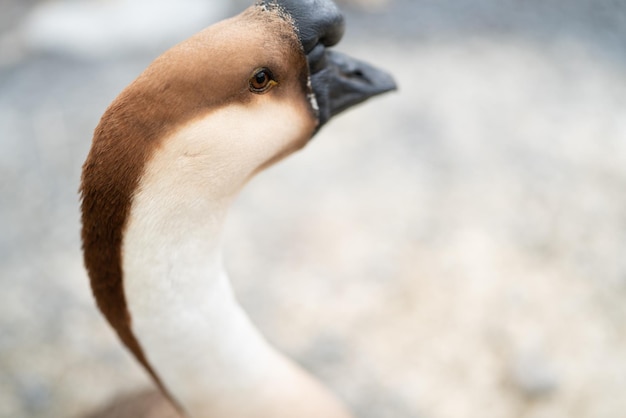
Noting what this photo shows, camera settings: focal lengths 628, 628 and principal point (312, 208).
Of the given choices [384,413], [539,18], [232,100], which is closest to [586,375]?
[384,413]

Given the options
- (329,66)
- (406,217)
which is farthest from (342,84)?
(406,217)

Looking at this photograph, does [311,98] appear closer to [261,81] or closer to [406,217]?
[261,81]

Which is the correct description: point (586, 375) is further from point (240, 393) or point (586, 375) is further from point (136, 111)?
point (136, 111)

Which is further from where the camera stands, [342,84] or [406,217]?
[406,217]

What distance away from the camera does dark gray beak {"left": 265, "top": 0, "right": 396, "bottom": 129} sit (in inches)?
50.5

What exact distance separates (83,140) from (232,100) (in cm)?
248

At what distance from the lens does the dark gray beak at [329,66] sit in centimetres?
128

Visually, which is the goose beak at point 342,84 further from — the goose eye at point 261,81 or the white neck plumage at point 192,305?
the white neck plumage at point 192,305

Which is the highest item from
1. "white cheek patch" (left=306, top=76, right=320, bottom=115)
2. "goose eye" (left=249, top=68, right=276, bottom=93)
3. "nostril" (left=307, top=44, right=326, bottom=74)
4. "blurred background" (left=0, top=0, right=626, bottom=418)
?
"nostril" (left=307, top=44, right=326, bottom=74)

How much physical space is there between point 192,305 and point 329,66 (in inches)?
24.2

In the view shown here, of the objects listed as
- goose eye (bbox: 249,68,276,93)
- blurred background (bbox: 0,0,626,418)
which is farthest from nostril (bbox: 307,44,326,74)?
blurred background (bbox: 0,0,626,418)

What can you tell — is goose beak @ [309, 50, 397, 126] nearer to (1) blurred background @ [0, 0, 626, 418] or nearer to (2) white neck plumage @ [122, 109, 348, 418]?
(2) white neck plumage @ [122, 109, 348, 418]

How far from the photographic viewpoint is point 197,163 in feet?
3.88

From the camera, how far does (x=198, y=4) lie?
3932 millimetres
